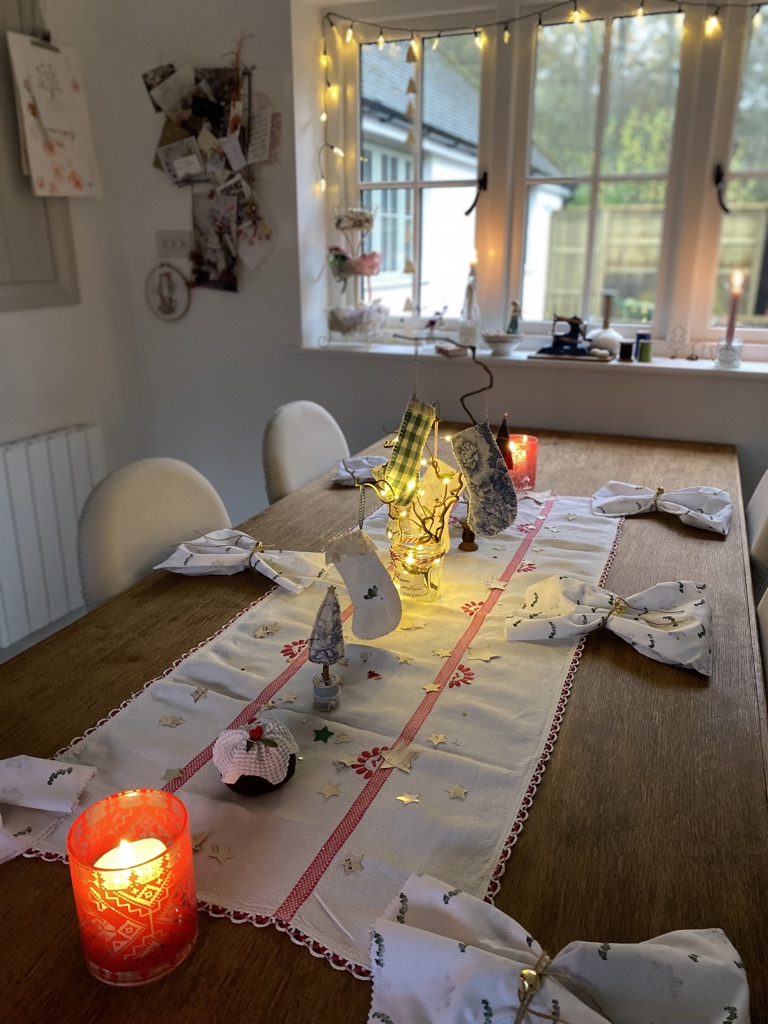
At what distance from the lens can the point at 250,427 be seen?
2.82 meters

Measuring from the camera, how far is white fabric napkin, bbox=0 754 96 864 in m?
A: 0.74

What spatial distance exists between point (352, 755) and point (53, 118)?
236 cm

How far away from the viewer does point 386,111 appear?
264 centimetres

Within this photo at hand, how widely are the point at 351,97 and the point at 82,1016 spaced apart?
9.02 ft

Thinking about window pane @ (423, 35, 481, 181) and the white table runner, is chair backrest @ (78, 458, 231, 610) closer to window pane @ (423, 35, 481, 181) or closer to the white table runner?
the white table runner

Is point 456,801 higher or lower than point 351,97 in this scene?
lower

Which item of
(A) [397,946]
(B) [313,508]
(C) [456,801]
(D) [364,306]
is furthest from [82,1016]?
(D) [364,306]

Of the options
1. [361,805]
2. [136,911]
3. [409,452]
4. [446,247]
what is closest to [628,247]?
[446,247]

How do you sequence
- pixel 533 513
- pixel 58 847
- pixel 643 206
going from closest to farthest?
1. pixel 58 847
2. pixel 533 513
3. pixel 643 206

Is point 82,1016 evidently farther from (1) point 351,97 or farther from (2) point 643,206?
(1) point 351,97

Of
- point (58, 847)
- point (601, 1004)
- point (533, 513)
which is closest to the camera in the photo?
point (601, 1004)

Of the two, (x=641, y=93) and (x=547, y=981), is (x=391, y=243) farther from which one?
(x=547, y=981)

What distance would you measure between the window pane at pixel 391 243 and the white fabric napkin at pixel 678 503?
4.65 feet

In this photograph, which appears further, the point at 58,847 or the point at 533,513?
the point at 533,513
